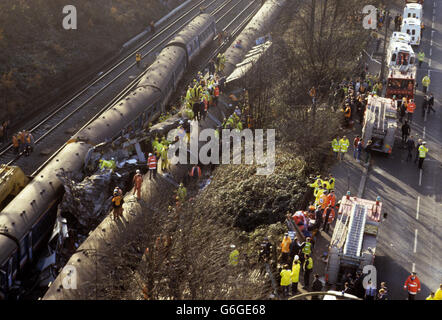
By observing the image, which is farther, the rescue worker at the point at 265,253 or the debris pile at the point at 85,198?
the debris pile at the point at 85,198

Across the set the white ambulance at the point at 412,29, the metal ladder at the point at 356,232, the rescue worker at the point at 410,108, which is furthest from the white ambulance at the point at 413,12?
the metal ladder at the point at 356,232

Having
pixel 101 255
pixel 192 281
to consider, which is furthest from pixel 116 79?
pixel 192 281

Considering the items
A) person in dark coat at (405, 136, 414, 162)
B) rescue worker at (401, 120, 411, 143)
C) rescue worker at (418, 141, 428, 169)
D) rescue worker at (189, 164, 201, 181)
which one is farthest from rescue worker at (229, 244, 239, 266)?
rescue worker at (401, 120, 411, 143)

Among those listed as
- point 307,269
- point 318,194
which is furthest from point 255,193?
point 307,269

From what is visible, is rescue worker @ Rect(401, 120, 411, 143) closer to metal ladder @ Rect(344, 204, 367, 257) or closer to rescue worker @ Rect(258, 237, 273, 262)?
metal ladder @ Rect(344, 204, 367, 257)

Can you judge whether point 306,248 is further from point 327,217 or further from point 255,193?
point 255,193

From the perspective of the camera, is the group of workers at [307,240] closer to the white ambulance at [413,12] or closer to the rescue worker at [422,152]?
the rescue worker at [422,152]

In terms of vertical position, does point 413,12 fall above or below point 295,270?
above
